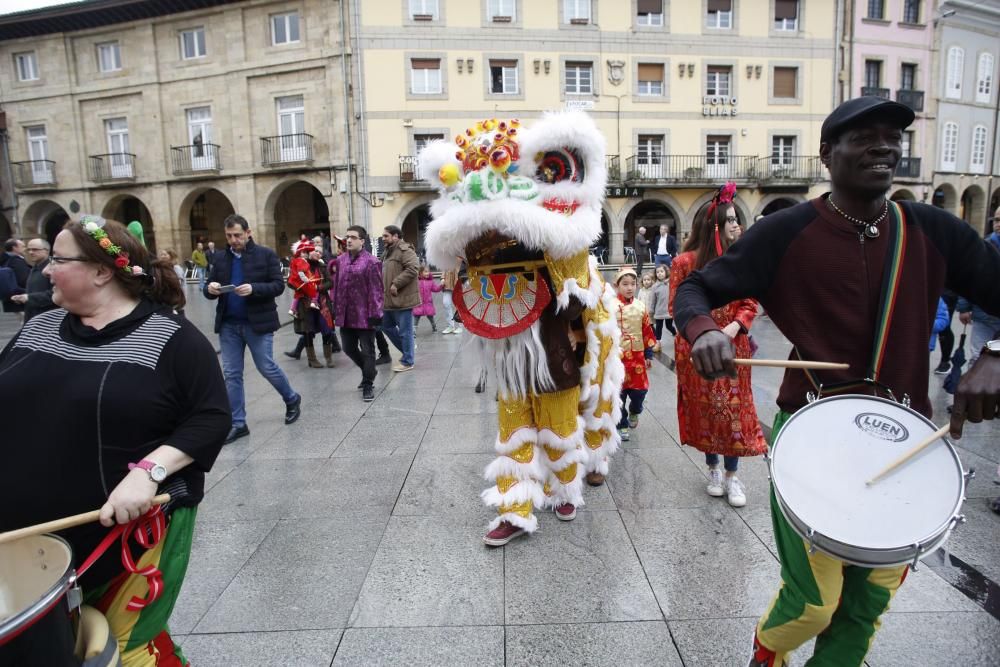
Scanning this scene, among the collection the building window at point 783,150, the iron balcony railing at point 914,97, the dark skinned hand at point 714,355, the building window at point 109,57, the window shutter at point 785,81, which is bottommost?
the dark skinned hand at point 714,355

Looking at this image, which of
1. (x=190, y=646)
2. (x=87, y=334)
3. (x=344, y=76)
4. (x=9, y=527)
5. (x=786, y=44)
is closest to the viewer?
(x=9, y=527)

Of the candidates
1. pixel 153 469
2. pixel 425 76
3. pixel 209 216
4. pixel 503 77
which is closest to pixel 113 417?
pixel 153 469

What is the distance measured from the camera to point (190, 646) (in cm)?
238

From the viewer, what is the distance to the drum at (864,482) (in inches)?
61.8

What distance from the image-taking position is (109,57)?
24406 mm

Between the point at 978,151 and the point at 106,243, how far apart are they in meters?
35.7

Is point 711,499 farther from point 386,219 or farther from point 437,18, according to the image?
point 437,18

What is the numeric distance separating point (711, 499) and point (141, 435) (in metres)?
3.17

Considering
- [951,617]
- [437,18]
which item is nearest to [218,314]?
[951,617]

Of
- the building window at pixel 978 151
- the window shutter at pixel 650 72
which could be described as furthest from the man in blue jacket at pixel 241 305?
the building window at pixel 978 151

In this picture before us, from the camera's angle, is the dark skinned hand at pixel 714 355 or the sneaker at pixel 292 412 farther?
the sneaker at pixel 292 412

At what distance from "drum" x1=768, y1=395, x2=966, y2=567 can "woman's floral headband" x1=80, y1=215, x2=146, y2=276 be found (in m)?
2.15

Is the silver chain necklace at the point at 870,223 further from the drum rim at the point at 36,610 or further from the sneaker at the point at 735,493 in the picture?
the drum rim at the point at 36,610

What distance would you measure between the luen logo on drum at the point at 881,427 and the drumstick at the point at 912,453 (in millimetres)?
55
